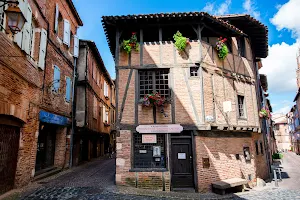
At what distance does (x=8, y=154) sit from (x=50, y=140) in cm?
402

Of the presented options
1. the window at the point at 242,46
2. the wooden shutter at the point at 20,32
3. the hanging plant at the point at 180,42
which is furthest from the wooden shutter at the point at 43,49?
the window at the point at 242,46

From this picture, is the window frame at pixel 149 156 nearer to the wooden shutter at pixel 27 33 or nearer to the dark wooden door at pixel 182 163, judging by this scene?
the dark wooden door at pixel 182 163

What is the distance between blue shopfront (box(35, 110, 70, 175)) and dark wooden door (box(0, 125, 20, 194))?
178cm

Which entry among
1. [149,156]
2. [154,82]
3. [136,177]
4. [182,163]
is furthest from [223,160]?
[154,82]

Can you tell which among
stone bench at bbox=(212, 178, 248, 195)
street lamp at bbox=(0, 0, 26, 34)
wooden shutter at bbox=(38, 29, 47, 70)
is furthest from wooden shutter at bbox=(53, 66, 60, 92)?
stone bench at bbox=(212, 178, 248, 195)

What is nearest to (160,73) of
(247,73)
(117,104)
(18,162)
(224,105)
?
(117,104)

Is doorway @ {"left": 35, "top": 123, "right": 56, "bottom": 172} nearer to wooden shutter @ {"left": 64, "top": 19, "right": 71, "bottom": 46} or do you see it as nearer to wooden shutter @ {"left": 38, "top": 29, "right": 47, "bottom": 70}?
wooden shutter @ {"left": 38, "top": 29, "right": 47, "bottom": 70}

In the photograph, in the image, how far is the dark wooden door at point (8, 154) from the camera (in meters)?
6.55

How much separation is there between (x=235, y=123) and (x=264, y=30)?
568 centimetres

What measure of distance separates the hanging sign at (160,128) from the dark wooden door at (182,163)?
1.62 feet

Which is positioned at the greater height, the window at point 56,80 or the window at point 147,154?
the window at point 56,80

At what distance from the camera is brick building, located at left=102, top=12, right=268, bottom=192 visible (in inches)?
338

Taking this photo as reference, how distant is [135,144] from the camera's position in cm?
873

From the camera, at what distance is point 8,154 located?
6.90m
